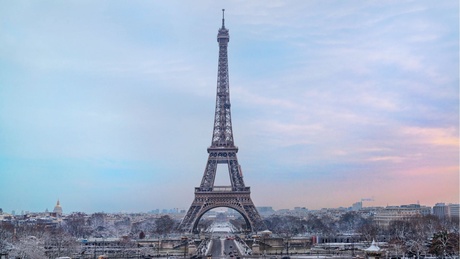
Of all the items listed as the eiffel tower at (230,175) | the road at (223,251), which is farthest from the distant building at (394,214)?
the road at (223,251)

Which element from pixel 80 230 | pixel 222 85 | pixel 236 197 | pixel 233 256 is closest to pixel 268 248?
pixel 233 256

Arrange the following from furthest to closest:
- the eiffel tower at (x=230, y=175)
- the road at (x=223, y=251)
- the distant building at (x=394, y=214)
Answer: the distant building at (x=394, y=214) → the eiffel tower at (x=230, y=175) → the road at (x=223, y=251)

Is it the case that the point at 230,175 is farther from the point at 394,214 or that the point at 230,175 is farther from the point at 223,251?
the point at 394,214

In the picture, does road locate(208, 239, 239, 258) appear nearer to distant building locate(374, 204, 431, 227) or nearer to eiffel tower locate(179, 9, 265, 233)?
eiffel tower locate(179, 9, 265, 233)

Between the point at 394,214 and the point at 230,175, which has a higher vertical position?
the point at 230,175

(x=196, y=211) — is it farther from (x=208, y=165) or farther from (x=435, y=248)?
(x=435, y=248)

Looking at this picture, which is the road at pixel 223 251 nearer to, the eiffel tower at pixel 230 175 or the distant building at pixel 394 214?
the eiffel tower at pixel 230 175

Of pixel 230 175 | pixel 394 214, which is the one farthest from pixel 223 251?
pixel 394 214

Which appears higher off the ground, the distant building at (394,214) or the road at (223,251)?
the distant building at (394,214)

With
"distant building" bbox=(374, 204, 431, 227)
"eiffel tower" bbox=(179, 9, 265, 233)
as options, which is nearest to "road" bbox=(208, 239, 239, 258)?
"eiffel tower" bbox=(179, 9, 265, 233)
